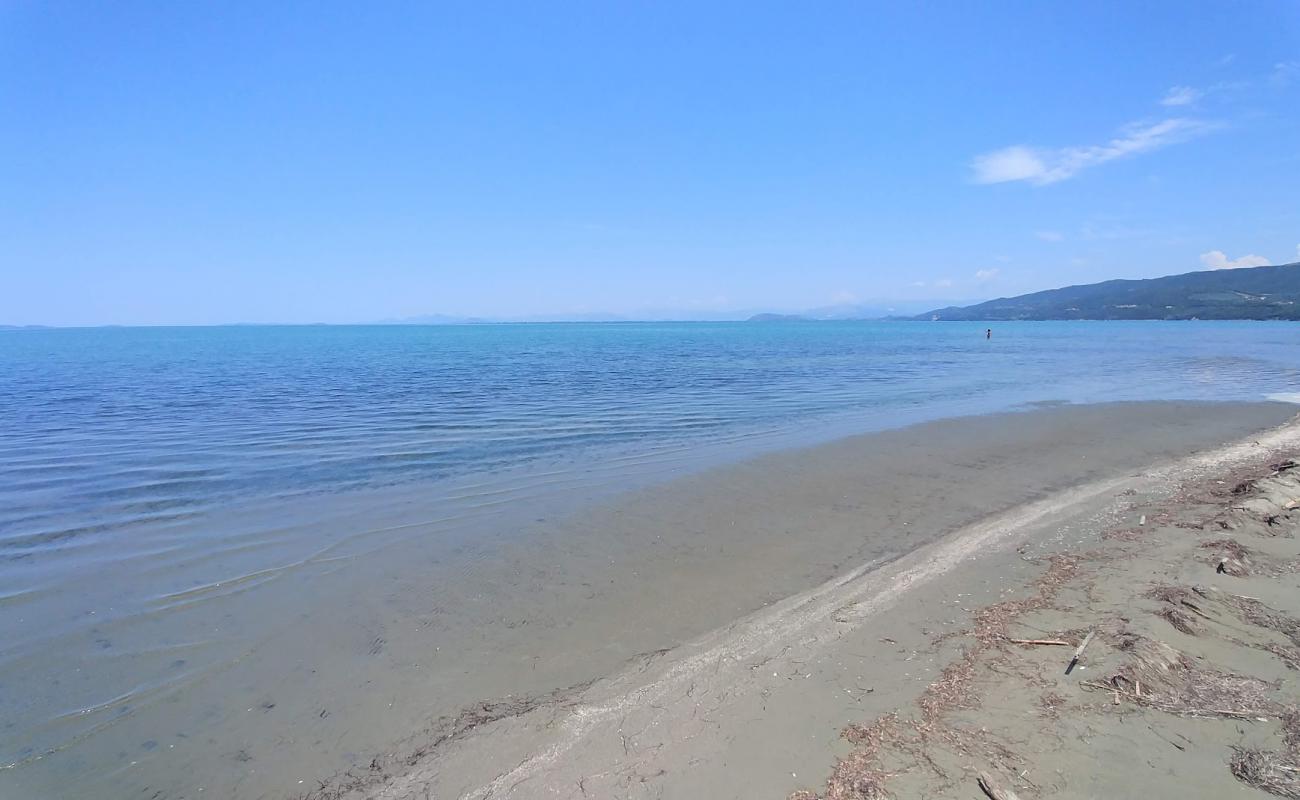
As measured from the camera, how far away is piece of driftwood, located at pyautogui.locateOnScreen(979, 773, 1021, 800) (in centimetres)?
399

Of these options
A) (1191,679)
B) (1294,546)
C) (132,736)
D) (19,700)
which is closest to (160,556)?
(19,700)

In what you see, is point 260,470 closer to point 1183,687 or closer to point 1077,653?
point 1077,653

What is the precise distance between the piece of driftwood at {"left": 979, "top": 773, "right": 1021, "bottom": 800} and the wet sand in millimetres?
967

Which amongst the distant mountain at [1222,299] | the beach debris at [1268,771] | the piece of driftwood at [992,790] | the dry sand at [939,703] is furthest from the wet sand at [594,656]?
the distant mountain at [1222,299]

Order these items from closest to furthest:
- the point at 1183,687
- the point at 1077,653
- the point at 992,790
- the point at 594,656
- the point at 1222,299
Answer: the point at 992,790
the point at 1183,687
the point at 1077,653
the point at 594,656
the point at 1222,299

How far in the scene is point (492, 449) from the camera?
15.7 metres

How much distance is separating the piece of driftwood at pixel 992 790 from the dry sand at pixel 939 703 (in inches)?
0.7

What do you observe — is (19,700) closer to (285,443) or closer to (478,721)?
(478,721)

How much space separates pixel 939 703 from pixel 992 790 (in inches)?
40.9

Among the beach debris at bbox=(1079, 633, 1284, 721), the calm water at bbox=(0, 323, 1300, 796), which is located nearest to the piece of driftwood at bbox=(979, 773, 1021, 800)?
the beach debris at bbox=(1079, 633, 1284, 721)

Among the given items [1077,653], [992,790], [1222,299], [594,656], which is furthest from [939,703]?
[1222,299]

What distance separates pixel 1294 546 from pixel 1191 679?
4.80 m

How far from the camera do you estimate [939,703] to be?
5.09m

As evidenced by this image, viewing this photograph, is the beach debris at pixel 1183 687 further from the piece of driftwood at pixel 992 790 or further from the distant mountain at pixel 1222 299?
the distant mountain at pixel 1222 299
